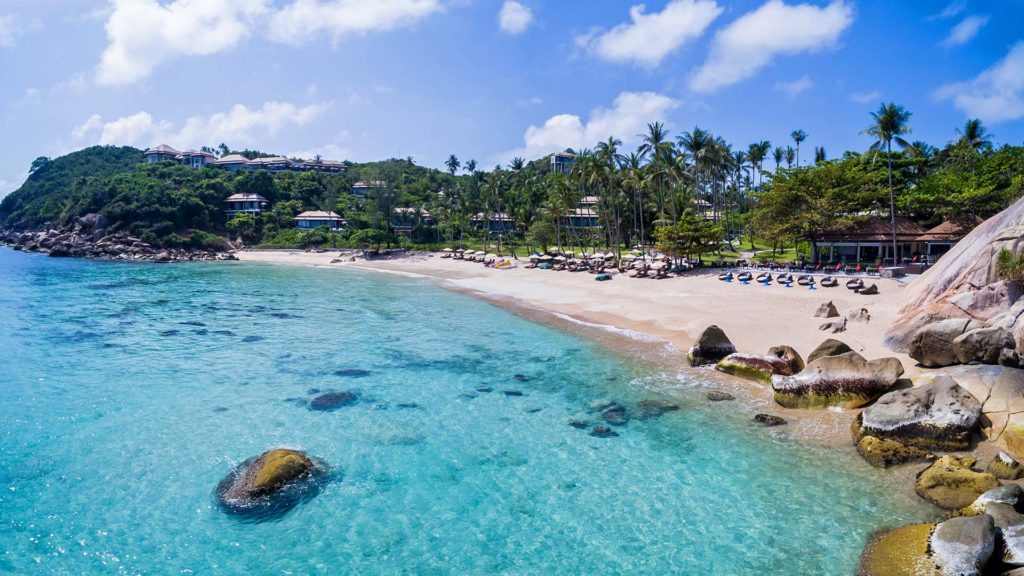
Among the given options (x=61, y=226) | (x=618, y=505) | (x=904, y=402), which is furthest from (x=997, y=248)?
(x=61, y=226)

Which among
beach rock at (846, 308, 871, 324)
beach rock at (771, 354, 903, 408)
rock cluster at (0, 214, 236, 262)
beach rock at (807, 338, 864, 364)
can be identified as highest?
rock cluster at (0, 214, 236, 262)

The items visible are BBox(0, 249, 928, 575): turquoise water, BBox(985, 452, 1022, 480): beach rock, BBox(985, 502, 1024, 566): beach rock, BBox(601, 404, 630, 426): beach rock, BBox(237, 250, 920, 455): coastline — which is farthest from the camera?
BBox(237, 250, 920, 455): coastline

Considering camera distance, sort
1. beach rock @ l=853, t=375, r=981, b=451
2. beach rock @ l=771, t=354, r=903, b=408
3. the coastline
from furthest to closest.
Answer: the coastline, beach rock @ l=771, t=354, r=903, b=408, beach rock @ l=853, t=375, r=981, b=451

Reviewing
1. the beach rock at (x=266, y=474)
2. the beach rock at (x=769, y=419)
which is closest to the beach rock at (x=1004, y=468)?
the beach rock at (x=769, y=419)

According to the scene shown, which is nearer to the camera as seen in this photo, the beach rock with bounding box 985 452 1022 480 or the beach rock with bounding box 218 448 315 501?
the beach rock with bounding box 985 452 1022 480

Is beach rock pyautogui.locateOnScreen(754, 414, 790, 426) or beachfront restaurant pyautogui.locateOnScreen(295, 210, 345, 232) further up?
beachfront restaurant pyautogui.locateOnScreen(295, 210, 345, 232)

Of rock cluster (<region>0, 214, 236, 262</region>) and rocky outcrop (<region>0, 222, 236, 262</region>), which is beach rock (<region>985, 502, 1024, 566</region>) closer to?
rock cluster (<region>0, 214, 236, 262</region>)

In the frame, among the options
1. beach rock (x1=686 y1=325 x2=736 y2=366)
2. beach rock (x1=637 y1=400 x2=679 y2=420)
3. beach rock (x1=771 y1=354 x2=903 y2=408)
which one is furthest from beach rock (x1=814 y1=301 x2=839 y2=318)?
beach rock (x1=637 y1=400 x2=679 y2=420)
